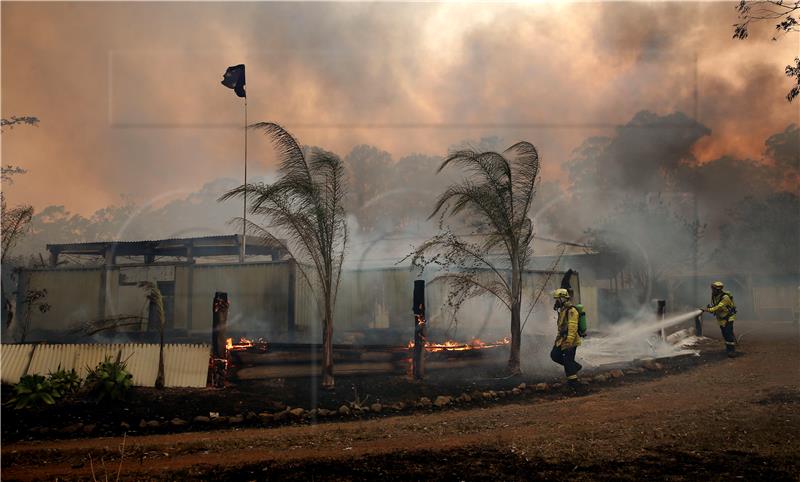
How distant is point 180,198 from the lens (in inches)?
2051

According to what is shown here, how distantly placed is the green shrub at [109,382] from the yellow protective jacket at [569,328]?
339 inches

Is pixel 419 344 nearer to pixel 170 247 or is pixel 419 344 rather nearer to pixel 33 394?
pixel 33 394

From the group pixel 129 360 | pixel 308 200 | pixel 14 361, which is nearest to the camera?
pixel 129 360

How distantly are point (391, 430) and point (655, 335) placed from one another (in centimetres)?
1325

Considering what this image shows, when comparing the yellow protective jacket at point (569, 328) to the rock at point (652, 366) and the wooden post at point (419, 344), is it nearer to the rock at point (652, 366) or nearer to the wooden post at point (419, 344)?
the wooden post at point (419, 344)

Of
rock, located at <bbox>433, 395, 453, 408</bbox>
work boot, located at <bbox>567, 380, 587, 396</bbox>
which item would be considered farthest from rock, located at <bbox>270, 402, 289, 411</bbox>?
work boot, located at <bbox>567, 380, 587, 396</bbox>

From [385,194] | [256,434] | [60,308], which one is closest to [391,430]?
[256,434]

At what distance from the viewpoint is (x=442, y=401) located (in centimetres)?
1132

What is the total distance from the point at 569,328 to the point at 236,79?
13.1 metres

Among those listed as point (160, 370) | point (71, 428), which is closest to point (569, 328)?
point (160, 370)

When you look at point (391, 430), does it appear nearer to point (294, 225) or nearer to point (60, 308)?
point (294, 225)

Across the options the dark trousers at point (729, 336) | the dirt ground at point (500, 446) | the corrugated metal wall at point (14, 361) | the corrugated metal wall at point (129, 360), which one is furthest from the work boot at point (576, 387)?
the corrugated metal wall at point (14, 361)

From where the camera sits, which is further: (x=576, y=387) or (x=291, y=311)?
(x=291, y=311)

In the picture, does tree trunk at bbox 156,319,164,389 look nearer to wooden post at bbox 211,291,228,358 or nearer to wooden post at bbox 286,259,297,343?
wooden post at bbox 211,291,228,358
